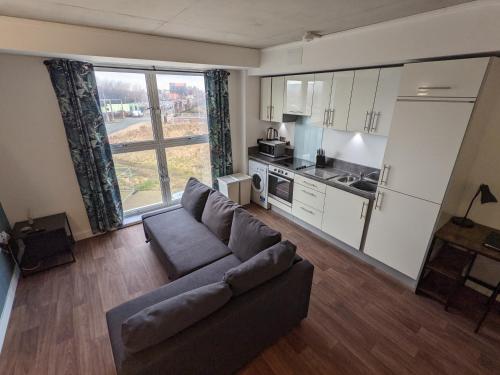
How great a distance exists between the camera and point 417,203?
2.33m

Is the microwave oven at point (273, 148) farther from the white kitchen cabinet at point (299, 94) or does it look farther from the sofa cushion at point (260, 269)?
the sofa cushion at point (260, 269)

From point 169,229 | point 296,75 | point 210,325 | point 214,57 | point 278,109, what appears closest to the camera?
point 210,325

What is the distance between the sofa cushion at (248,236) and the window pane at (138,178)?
2039 mm

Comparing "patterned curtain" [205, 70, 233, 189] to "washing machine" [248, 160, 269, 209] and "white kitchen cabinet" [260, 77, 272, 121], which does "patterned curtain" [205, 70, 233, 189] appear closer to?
"washing machine" [248, 160, 269, 209]

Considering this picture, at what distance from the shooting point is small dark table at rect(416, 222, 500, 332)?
2137mm

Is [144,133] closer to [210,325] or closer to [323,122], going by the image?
[323,122]

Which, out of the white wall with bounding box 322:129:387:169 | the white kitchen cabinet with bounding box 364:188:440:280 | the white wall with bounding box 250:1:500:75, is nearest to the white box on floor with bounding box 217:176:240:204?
the white wall with bounding box 322:129:387:169

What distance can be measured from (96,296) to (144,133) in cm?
226

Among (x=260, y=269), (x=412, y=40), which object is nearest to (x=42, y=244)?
(x=260, y=269)

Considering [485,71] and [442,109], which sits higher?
[485,71]

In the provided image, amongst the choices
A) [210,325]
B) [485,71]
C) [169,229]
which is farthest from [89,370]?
[485,71]

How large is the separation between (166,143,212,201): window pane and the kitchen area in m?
0.92

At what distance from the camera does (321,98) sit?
3209mm

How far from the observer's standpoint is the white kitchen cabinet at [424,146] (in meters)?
2.01
